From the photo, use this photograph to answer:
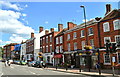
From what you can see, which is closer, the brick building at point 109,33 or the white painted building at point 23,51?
the brick building at point 109,33

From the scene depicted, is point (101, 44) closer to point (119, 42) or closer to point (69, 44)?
point (119, 42)

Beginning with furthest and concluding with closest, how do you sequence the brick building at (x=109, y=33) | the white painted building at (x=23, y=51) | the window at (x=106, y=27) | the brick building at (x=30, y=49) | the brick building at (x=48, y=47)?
the white painted building at (x=23, y=51), the brick building at (x=30, y=49), the brick building at (x=48, y=47), the window at (x=106, y=27), the brick building at (x=109, y=33)

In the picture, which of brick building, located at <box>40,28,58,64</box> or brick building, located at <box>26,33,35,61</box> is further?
brick building, located at <box>26,33,35,61</box>

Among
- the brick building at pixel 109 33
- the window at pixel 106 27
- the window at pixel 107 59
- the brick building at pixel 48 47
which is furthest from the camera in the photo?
the brick building at pixel 48 47

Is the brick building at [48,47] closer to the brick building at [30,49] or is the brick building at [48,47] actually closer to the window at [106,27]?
the brick building at [30,49]

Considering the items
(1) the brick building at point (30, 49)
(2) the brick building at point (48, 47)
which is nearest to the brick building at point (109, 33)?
(2) the brick building at point (48, 47)

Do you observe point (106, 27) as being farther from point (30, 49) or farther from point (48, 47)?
point (30, 49)

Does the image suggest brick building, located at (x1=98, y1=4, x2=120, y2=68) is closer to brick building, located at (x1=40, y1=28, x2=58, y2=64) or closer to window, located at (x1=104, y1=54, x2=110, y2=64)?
window, located at (x1=104, y1=54, x2=110, y2=64)

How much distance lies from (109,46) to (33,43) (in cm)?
4091

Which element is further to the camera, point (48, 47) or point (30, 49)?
point (30, 49)

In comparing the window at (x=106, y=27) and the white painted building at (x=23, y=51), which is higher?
the window at (x=106, y=27)

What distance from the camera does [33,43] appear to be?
175 feet

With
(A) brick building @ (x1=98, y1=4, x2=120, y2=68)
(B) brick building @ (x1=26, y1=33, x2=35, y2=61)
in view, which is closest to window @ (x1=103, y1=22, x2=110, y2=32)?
(A) brick building @ (x1=98, y1=4, x2=120, y2=68)

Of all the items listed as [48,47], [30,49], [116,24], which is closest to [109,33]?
[116,24]
